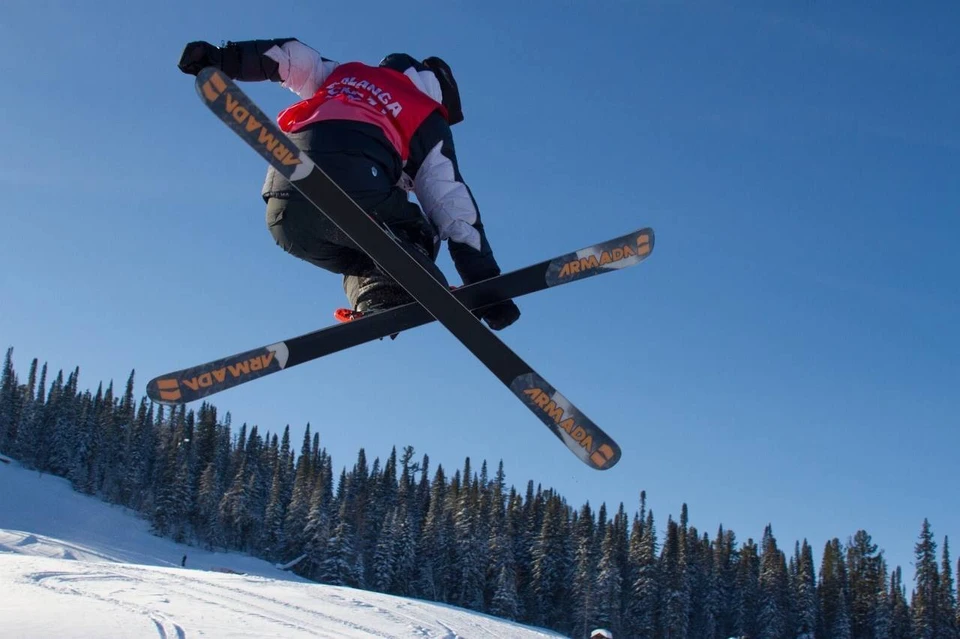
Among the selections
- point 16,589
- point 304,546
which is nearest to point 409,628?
point 16,589

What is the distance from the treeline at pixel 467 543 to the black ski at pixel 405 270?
4927cm

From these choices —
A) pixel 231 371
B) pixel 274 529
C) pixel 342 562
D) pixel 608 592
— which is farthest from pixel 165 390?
pixel 274 529

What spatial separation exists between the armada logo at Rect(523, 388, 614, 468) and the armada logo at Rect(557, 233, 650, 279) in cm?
56

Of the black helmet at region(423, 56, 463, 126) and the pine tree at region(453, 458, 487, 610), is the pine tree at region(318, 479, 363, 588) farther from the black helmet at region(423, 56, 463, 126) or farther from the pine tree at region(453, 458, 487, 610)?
the black helmet at region(423, 56, 463, 126)

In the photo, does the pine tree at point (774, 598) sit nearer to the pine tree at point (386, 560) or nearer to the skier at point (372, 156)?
the pine tree at point (386, 560)

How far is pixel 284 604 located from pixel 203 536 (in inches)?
2213

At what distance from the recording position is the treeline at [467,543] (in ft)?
186

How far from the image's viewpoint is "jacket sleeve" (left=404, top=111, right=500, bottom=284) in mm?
3732

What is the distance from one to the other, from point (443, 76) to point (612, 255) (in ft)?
3.63

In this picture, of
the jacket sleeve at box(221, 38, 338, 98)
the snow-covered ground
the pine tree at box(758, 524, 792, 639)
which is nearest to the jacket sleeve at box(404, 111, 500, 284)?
the jacket sleeve at box(221, 38, 338, 98)

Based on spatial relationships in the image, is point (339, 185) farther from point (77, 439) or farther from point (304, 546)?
point (77, 439)

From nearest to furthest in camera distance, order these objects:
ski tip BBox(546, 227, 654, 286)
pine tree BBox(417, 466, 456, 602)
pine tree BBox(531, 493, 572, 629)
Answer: ski tip BBox(546, 227, 654, 286), pine tree BBox(417, 466, 456, 602), pine tree BBox(531, 493, 572, 629)

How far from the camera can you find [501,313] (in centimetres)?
383

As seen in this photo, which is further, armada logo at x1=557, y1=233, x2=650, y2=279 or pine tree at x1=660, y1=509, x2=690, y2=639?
pine tree at x1=660, y1=509, x2=690, y2=639
